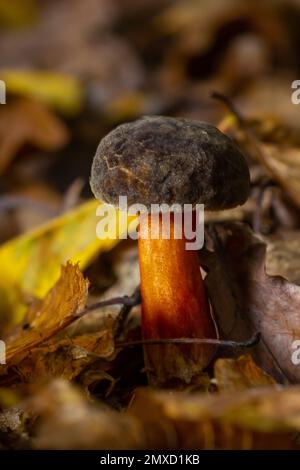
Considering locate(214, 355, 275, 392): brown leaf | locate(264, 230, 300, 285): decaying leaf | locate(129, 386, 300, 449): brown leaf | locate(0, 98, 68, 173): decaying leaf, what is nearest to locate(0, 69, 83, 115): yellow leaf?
locate(0, 98, 68, 173): decaying leaf

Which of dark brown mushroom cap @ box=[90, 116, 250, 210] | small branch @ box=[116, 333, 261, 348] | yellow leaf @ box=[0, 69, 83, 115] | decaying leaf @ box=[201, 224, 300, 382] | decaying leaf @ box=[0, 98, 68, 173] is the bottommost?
small branch @ box=[116, 333, 261, 348]

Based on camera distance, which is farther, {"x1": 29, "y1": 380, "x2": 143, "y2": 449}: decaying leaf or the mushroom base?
the mushroom base

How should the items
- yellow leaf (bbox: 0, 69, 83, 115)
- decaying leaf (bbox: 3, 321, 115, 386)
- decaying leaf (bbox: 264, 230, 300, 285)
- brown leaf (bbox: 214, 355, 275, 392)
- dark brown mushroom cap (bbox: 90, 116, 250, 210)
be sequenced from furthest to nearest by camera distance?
yellow leaf (bbox: 0, 69, 83, 115) < decaying leaf (bbox: 264, 230, 300, 285) < decaying leaf (bbox: 3, 321, 115, 386) < dark brown mushroom cap (bbox: 90, 116, 250, 210) < brown leaf (bbox: 214, 355, 275, 392)

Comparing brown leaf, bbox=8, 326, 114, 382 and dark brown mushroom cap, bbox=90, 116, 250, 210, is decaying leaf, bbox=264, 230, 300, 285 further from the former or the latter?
brown leaf, bbox=8, 326, 114, 382

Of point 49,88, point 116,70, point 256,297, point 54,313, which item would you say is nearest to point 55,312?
point 54,313

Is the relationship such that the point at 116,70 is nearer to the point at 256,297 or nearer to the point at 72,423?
the point at 256,297

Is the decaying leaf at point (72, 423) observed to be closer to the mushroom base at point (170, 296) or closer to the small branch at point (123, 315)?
the mushroom base at point (170, 296)

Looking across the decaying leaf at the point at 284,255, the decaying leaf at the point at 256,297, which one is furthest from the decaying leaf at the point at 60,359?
the decaying leaf at the point at 284,255

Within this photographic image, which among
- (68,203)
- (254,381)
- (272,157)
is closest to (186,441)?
(254,381)
